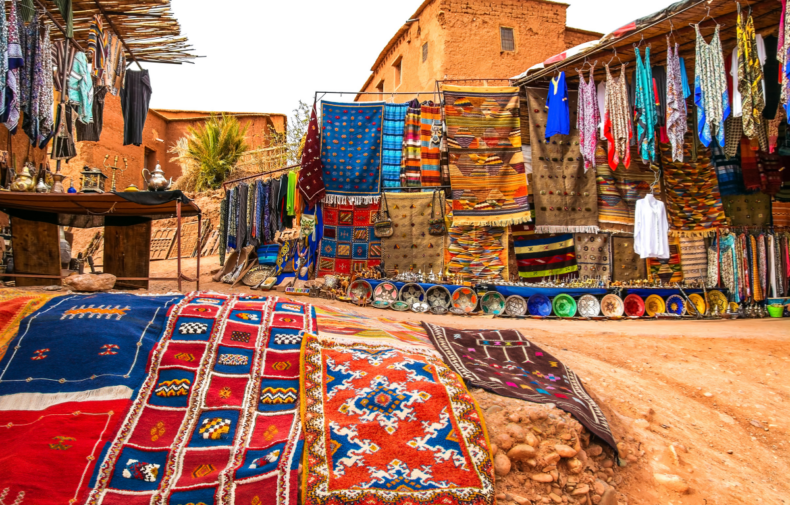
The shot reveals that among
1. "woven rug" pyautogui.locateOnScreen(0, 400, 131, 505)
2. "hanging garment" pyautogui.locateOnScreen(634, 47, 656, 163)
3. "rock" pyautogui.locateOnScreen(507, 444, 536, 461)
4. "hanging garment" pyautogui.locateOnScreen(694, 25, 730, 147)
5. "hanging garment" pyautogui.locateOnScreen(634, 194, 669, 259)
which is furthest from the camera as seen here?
"hanging garment" pyautogui.locateOnScreen(634, 194, 669, 259)

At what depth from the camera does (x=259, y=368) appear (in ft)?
11.1

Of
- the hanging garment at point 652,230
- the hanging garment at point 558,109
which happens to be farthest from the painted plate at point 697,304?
the hanging garment at point 558,109

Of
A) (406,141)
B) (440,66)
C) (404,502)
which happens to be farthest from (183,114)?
(404,502)

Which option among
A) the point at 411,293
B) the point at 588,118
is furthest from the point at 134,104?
the point at 588,118

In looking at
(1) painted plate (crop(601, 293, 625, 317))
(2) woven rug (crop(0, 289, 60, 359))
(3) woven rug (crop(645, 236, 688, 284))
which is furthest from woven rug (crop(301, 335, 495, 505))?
(3) woven rug (crop(645, 236, 688, 284))

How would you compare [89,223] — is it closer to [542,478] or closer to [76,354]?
[76,354]

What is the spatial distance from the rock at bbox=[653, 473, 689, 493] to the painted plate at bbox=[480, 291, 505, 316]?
4360mm

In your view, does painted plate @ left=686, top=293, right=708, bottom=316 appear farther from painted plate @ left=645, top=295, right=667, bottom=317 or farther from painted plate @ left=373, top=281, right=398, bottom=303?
painted plate @ left=373, top=281, right=398, bottom=303

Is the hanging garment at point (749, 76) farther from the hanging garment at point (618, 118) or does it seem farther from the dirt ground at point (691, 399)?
the dirt ground at point (691, 399)

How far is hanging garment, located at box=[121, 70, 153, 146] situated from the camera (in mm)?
7996

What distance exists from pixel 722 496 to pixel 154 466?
3.52m

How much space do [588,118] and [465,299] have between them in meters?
3.39

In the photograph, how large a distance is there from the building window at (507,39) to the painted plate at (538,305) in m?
7.92

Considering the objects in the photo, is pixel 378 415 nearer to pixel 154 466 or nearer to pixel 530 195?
pixel 154 466
